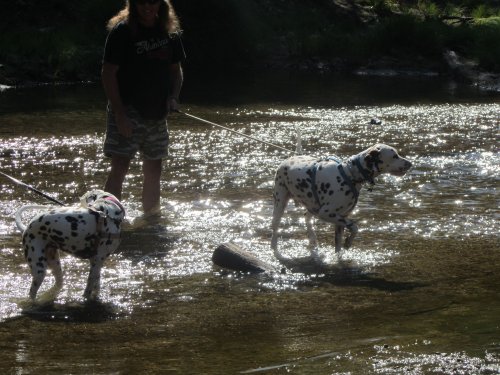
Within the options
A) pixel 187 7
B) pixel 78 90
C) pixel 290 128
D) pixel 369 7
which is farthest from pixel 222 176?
pixel 369 7

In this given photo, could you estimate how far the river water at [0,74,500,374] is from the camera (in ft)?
20.9

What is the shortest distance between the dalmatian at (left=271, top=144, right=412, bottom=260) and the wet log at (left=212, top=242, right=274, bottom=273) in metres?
0.52

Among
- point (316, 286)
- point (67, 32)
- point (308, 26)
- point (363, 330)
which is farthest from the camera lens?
point (308, 26)

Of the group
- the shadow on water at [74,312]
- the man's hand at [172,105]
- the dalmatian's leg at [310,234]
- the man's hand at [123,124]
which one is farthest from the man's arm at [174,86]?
the shadow on water at [74,312]

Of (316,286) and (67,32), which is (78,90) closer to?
(67,32)

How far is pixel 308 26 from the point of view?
27.5 m

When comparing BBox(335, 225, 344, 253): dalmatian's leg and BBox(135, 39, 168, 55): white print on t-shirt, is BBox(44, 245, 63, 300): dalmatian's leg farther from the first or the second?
BBox(135, 39, 168, 55): white print on t-shirt

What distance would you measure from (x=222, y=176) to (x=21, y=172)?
8.51 ft

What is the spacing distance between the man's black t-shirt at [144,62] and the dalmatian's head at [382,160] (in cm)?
238

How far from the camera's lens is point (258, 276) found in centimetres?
835

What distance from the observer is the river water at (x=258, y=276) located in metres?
6.36

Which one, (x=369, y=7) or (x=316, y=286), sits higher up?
(x=369, y=7)

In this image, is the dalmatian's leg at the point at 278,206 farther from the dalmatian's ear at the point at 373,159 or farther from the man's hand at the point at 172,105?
the man's hand at the point at 172,105

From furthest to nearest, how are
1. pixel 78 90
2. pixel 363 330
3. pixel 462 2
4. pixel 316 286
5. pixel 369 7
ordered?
1. pixel 462 2
2. pixel 369 7
3. pixel 78 90
4. pixel 316 286
5. pixel 363 330
